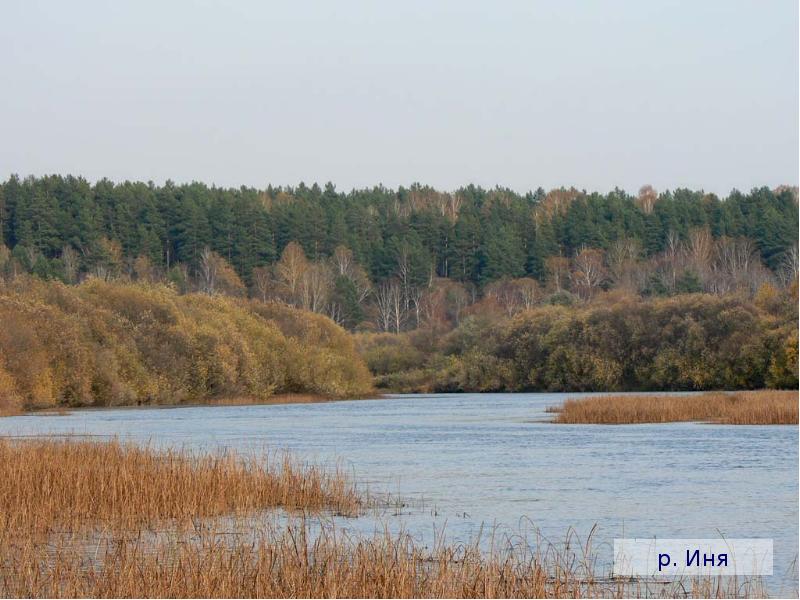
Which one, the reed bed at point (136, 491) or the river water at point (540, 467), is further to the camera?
the river water at point (540, 467)

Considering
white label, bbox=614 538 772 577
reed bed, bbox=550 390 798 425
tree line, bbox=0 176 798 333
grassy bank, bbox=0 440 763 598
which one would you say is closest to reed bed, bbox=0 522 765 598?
grassy bank, bbox=0 440 763 598

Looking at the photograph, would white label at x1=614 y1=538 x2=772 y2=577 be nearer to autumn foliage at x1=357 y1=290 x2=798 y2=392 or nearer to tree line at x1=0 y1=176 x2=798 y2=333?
autumn foliage at x1=357 y1=290 x2=798 y2=392

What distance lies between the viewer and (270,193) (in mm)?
197875

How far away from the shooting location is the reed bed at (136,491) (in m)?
20.2

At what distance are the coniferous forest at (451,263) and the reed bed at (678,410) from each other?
123 ft

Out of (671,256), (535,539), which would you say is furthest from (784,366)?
(671,256)

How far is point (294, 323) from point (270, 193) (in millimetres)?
105219

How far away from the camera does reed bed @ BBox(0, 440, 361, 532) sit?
20156 mm

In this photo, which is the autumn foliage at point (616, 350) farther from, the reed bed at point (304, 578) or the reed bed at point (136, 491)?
the reed bed at point (304, 578)

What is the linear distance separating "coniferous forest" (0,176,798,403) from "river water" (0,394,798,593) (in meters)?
37.3

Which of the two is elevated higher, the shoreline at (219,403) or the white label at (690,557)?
the shoreline at (219,403)

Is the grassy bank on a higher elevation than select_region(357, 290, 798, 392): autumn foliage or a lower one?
lower

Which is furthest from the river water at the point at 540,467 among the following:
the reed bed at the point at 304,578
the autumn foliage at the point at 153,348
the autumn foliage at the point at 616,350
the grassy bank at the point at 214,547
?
the autumn foliage at the point at 616,350

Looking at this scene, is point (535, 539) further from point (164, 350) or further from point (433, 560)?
point (164, 350)
